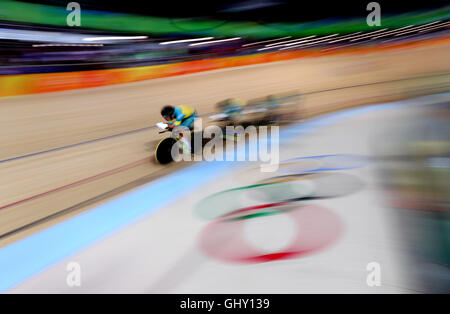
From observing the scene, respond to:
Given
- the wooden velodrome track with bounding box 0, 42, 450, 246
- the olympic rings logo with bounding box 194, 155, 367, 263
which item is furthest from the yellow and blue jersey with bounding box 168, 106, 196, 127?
the olympic rings logo with bounding box 194, 155, 367, 263

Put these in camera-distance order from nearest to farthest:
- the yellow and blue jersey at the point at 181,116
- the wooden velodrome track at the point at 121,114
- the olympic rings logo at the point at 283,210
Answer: the olympic rings logo at the point at 283,210
the wooden velodrome track at the point at 121,114
the yellow and blue jersey at the point at 181,116

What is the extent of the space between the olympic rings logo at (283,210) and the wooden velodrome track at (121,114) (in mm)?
637

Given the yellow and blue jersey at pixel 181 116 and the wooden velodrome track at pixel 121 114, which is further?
the yellow and blue jersey at pixel 181 116

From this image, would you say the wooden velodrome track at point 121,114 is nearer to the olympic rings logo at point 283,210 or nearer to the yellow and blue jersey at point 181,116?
the yellow and blue jersey at point 181,116

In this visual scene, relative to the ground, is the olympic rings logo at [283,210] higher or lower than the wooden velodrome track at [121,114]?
lower

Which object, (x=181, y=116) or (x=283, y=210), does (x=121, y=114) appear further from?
(x=283, y=210)

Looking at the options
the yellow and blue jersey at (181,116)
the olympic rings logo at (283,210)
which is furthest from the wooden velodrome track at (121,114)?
the olympic rings logo at (283,210)

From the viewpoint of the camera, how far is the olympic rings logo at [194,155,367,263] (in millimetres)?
1095

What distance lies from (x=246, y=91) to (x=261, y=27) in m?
2.67

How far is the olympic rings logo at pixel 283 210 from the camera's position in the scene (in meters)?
1.09

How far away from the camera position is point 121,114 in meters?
3.35

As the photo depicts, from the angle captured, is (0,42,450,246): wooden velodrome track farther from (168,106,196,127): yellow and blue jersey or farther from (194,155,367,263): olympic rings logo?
(194,155,367,263): olympic rings logo

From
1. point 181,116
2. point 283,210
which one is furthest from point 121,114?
point 283,210

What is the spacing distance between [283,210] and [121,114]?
8.75ft
